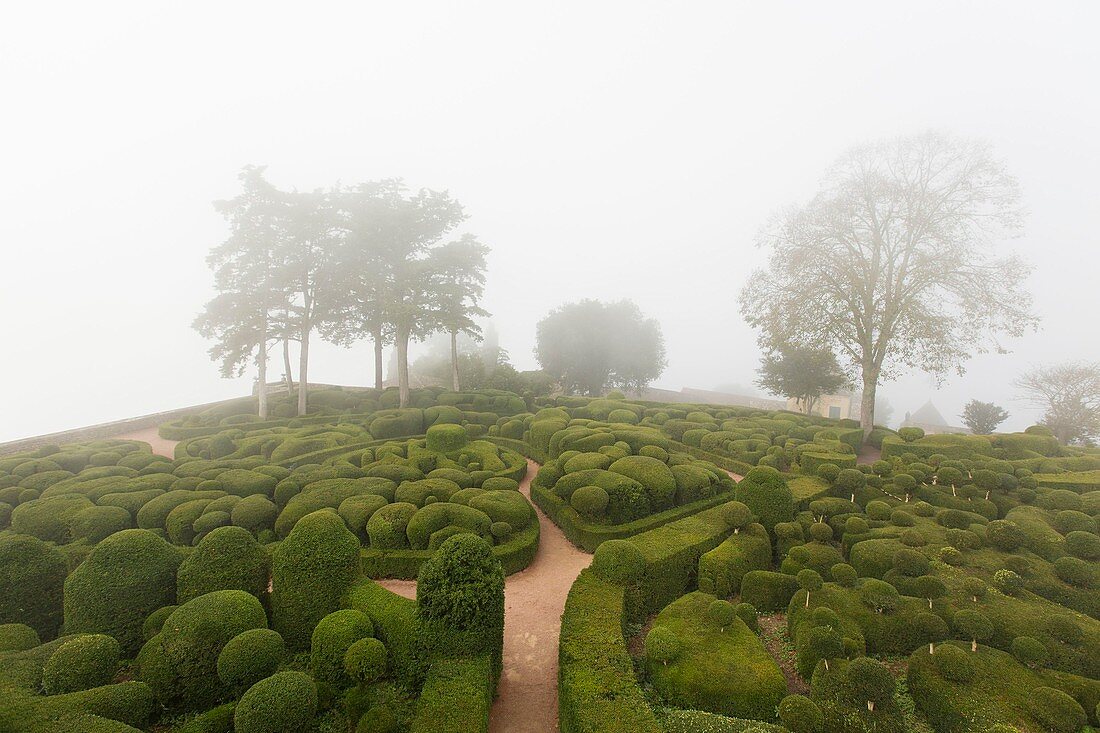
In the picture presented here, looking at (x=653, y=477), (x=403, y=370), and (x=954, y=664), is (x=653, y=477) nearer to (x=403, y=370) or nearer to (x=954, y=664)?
(x=954, y=664)

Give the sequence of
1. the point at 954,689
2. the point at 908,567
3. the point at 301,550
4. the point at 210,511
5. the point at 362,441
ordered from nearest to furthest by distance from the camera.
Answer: the point at 954,689
the point at 301,550
the point at 908,567
the point at 210,511
the point at 362,441

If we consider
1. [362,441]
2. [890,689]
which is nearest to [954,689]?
[890,689]

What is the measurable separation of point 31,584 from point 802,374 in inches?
1603

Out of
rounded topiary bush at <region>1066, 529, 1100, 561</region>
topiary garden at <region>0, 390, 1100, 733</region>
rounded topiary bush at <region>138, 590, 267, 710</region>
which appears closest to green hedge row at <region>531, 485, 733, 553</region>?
topiary garden at <region>0, 390, 1100, 733</region>

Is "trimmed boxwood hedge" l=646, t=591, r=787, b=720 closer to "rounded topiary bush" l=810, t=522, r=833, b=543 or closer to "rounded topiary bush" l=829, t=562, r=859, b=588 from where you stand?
"rounded topiary bush" l=829, t=562, r=859, b=588

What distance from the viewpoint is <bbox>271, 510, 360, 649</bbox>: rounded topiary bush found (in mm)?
8258

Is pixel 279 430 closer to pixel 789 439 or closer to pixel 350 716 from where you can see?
pixel 350 716

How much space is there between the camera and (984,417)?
29.4m

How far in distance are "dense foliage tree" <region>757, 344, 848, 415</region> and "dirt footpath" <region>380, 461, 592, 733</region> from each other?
2872 centimetres

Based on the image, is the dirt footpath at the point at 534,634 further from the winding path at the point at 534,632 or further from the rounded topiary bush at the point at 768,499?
the rounded topiary bush at the point at 768,499

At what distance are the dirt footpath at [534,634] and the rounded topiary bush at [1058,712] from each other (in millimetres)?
7059

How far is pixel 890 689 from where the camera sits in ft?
21.4

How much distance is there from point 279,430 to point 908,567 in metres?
24.4

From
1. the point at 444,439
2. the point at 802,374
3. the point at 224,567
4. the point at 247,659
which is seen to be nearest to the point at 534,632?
the point at 247,659
